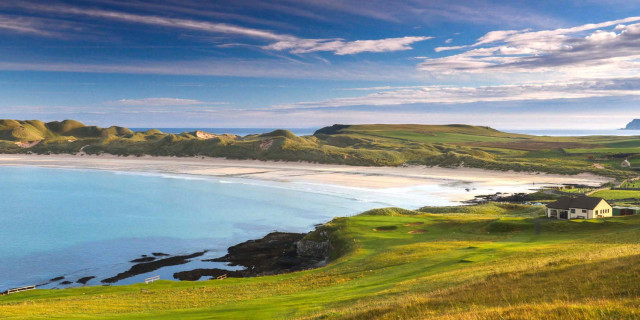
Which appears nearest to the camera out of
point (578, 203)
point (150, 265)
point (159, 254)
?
point (150, 265)

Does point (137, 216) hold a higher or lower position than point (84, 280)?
higher

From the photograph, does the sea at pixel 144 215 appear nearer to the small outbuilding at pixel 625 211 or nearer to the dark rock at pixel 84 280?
the dark rock at pixel 84 280

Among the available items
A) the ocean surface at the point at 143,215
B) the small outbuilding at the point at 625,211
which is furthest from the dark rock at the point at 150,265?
the small outbuilding at the point at 625,211

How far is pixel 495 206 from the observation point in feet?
262

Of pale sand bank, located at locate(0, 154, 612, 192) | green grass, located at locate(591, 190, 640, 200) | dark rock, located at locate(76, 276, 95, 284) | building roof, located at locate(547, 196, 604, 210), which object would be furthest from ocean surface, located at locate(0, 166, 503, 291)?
building roof, located at locate(547, 196, 604, 210)

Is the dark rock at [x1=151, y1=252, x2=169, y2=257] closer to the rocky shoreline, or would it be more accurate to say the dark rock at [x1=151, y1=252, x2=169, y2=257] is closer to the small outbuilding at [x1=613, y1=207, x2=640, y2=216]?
the rocky shoreline

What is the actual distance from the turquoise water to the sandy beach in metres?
16.4

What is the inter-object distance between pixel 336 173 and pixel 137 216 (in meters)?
82.2

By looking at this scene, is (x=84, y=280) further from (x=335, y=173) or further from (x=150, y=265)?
(x=335, y=173)

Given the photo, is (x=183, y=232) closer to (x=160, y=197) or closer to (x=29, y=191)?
(x=160, y=197)

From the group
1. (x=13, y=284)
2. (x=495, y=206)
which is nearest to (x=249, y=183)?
(x=495, y=206)

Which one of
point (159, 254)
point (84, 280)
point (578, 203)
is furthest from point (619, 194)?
point (84, 280)

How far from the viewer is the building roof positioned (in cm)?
5462

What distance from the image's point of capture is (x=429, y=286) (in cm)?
2241
